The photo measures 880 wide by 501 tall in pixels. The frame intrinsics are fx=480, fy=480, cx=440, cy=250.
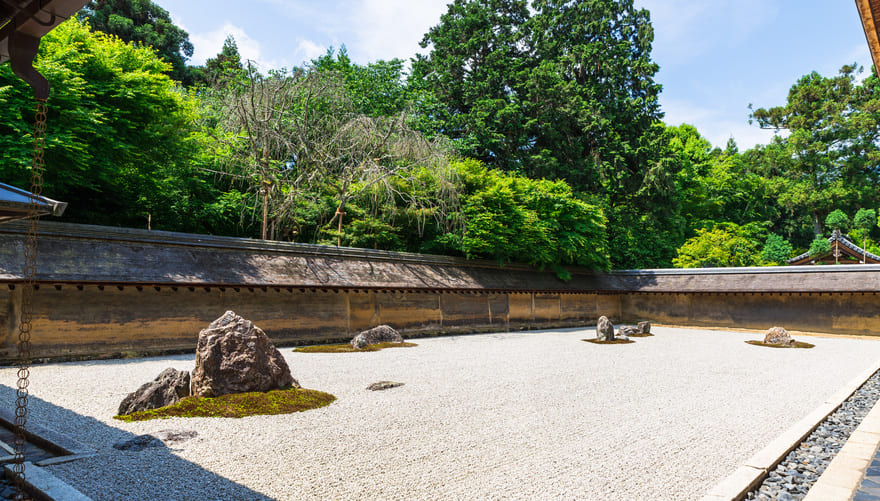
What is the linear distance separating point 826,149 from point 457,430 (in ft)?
163

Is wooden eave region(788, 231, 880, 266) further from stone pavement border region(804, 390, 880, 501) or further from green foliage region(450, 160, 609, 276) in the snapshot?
stone pavement border region(804, 390, 880, 501)

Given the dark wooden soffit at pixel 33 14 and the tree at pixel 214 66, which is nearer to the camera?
the dark wooden soffit at pixel 33 14

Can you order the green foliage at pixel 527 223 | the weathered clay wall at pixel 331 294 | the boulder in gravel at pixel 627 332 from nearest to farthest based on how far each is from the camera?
1. the weathered clay wall at pixel 331 294
2. the boulder in gravel at pixel 627 332
3. the green foliage at pixel 527 223

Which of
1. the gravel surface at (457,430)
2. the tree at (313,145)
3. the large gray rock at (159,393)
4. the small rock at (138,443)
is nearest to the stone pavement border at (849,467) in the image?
the gravel surface at (457,430)

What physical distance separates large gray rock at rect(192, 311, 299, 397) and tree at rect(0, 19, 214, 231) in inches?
358

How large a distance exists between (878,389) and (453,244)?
1399 centimetres

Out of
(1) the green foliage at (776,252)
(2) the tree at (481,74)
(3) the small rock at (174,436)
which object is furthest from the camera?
(1) the green foliage at (776,252)

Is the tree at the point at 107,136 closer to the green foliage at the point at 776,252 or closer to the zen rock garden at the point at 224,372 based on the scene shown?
the zen rock garden at the point at 224,372

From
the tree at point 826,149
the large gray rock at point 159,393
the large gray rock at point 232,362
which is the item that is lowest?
the large gray rock at point 159,393

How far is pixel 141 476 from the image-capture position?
4.10 metres

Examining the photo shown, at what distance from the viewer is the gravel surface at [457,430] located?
13.2 feet

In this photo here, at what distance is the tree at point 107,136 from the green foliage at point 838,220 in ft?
144

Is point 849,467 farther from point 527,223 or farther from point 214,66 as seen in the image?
point 214,66

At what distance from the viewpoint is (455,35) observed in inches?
1350
